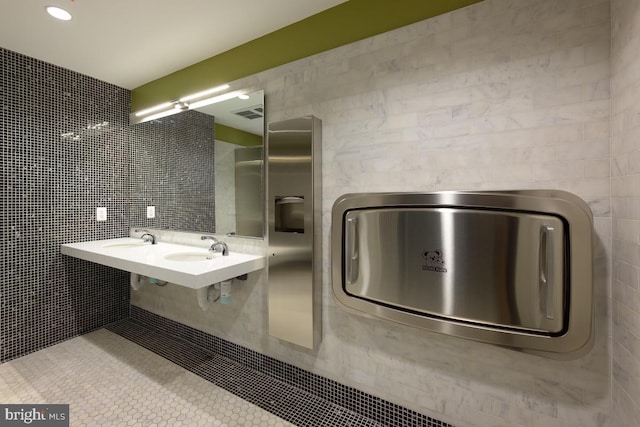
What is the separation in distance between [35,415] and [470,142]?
2883 millimetres

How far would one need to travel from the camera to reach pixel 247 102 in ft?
6.83

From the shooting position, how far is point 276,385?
1919 millimetres

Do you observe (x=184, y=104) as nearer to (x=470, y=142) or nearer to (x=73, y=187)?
(x=73, y=187)

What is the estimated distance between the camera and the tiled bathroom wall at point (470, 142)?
113 centimetres

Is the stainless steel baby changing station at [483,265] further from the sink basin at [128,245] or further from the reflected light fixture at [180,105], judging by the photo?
the sink basin at [128,245]

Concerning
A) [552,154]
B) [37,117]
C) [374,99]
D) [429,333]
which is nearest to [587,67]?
[552,154]

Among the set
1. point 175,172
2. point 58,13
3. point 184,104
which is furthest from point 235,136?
point 58,13

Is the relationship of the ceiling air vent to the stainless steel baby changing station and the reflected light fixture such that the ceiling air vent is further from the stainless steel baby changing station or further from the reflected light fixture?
the stainless steel baby changing station

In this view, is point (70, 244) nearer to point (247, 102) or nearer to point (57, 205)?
point (57, 205)

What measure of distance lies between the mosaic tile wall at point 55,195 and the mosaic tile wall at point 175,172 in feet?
0.58

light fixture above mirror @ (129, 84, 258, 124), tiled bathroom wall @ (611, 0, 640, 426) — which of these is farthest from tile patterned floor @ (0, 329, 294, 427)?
light fixture above mirror @ (129, 84, 258, 124)

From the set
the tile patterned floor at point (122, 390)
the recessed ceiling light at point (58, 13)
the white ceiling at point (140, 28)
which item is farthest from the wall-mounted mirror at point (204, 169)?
the tile patterned floor at point (122, 390)

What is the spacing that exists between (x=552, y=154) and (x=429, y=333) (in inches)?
39.6

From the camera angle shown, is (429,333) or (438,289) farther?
(429,333)
